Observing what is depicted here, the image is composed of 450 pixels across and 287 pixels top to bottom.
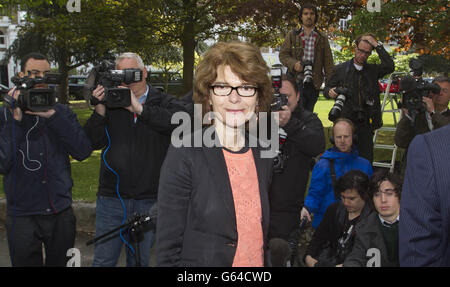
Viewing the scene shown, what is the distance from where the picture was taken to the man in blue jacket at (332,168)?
467 cm

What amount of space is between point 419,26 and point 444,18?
272 cm

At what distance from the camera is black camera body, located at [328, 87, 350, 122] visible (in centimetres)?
505

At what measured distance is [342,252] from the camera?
4.16 meters

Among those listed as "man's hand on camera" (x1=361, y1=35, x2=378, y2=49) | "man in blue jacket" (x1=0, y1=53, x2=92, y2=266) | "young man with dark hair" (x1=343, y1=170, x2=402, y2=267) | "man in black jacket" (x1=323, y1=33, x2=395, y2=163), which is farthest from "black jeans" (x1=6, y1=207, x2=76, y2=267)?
"man's hand on camera" (x1=361, y1=35, x2=378, y2=49)

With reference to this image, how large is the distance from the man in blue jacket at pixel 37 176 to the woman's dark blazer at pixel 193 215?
1.82 m

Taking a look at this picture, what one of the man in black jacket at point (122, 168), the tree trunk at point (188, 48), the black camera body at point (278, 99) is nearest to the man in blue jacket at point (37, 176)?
the man in black jacket at point (122, 168)

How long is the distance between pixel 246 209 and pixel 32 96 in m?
2.09

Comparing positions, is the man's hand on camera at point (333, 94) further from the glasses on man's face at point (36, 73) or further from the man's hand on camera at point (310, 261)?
the glasses on man's face at point (36, 73)

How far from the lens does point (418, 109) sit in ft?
14.6

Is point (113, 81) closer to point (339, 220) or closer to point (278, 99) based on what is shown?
point (278, 99)

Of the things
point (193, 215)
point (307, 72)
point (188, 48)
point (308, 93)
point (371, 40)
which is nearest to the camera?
point (193, 215)

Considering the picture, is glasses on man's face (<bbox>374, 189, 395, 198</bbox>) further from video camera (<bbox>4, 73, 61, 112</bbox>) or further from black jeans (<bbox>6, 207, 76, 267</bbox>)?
video camera (<bbox>4, 73, 61, 112</bbox>)

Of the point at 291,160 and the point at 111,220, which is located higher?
the point at 291,160

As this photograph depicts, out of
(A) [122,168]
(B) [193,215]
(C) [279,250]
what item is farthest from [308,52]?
(B) [193,215]
